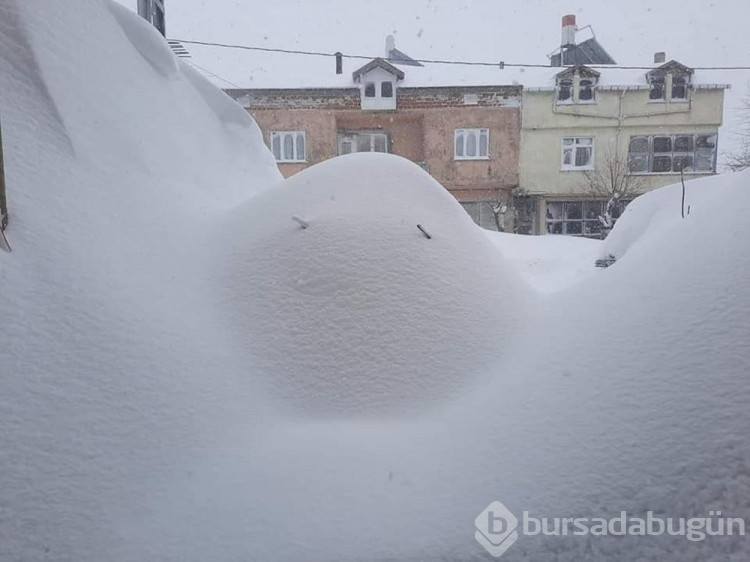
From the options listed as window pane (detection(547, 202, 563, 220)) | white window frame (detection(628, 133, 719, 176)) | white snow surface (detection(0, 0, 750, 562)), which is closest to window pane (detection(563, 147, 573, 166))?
window pane (detection(547, 202, 563, 220))

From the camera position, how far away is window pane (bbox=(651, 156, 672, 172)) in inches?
679

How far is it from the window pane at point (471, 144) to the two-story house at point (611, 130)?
1457 mm

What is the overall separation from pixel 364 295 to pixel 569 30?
22.1 metres

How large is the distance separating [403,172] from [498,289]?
0.84 metres

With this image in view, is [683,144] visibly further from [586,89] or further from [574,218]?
[574,218]

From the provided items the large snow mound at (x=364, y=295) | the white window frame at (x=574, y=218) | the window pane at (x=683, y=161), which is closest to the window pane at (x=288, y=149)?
the white window frame at (x=574, y=218)

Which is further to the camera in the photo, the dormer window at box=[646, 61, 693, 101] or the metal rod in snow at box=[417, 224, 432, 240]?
the dormer window at box=[646, 61, 693, 101]

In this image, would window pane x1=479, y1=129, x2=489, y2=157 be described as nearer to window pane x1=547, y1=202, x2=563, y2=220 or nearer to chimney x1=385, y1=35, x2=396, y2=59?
window pane x1=547, y1=202, x2=563, y2=220

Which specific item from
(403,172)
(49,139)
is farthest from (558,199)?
(49,139)

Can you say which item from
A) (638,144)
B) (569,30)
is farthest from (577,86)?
(569,30)

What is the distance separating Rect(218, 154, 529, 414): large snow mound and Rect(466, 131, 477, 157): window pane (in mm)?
14752

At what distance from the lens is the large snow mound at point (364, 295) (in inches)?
86.2

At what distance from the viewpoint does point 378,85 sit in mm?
16938

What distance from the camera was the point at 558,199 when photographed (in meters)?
17.7
